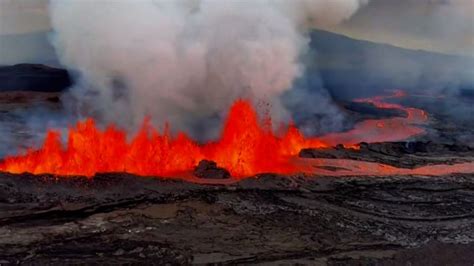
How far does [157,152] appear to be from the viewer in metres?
25.6

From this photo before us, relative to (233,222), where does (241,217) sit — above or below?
above

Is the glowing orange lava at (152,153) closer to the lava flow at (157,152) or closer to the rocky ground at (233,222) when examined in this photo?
the lava flow at (157,152)

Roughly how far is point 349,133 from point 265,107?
8350 mm

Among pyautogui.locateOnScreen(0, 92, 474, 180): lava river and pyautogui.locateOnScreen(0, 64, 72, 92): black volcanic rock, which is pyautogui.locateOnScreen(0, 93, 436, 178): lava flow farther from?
pyautogui.locateOnScreen(0, 64, 72, 92): black volcanic rock

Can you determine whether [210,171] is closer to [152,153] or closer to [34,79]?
[152,153]

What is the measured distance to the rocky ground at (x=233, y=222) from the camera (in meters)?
15.8

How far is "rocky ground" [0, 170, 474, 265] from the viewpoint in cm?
1581

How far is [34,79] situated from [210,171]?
43760mm

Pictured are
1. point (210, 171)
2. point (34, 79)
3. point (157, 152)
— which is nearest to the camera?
point (210, 171)

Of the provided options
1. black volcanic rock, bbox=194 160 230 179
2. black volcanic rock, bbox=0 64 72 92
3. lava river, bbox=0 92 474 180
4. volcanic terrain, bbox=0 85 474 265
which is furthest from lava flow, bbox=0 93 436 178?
black volcanic rock, bbox=0 64 72 92

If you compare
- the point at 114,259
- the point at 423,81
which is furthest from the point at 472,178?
the point at 423,81

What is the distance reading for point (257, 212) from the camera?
1948 cm

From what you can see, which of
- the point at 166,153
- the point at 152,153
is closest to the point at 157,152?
the point at 152,153

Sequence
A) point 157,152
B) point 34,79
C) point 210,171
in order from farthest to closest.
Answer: point 34,79, point 157,152, point 210,171
